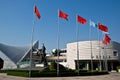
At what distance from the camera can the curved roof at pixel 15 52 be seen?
7512 cm

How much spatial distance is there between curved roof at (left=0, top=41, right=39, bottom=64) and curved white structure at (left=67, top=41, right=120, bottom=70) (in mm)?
23167

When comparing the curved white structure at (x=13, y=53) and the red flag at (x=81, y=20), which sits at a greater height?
the red flag at (x=81, y=20)

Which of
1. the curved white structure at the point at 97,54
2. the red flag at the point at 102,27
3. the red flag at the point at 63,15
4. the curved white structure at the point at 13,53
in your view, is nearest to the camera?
the red flag at the point at 63,15

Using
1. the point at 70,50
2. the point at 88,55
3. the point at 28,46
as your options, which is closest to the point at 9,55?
the point at 28,46

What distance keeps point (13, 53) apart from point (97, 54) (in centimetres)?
3586

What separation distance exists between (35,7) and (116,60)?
44669 mm

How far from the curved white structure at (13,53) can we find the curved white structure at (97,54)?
2303 cm

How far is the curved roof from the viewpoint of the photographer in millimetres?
75125

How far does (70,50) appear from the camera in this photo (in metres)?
67.8

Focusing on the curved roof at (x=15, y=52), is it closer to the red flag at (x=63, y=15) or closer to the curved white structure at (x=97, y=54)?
the curved white structure at (x=97, y=54)

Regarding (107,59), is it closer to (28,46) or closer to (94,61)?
(94,61)

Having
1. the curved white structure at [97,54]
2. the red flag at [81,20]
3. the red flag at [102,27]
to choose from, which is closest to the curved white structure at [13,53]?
the curved white structure at [97,54]

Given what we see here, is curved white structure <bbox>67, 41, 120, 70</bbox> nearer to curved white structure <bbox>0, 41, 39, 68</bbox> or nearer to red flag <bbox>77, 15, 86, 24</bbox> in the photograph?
curved white structure <bbox>0, 41, 39, 68</bbox>

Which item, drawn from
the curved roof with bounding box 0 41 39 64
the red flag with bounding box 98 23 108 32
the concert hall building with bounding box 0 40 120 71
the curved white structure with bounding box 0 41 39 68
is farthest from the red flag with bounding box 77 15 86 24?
the curved roof with bounding box 0 41 39 64
